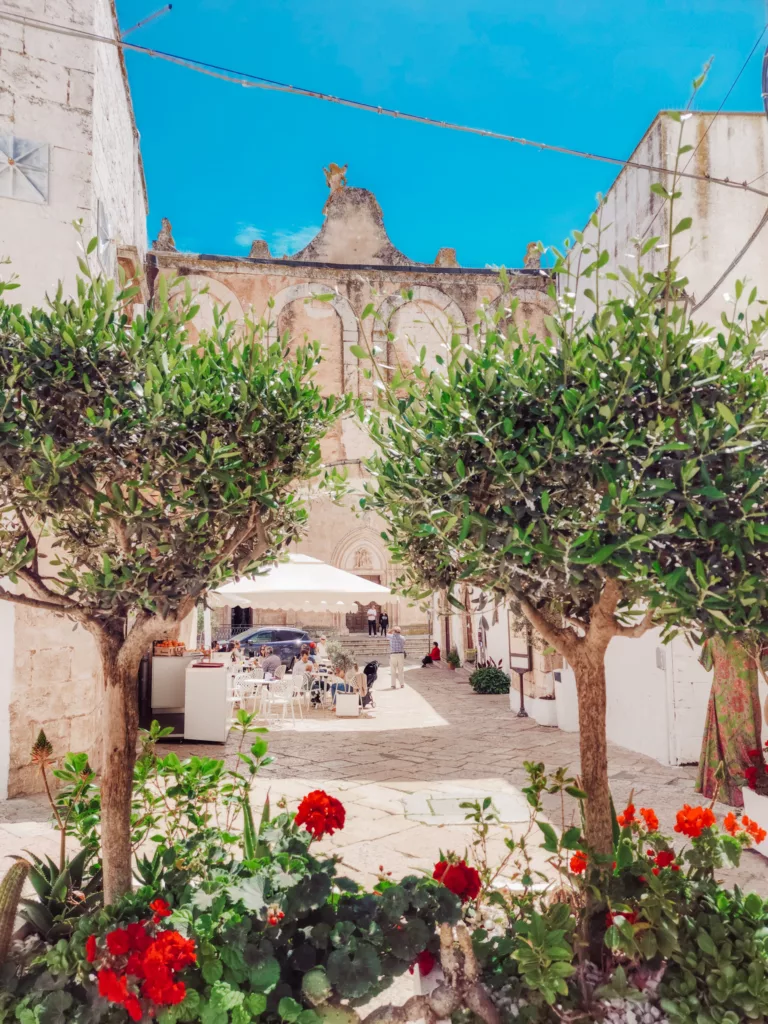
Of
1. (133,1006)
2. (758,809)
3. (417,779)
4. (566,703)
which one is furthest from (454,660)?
(133,1006)

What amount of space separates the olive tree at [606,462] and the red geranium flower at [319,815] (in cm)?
116

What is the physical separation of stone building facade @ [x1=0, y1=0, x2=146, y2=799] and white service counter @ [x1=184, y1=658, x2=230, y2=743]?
1.90 meters

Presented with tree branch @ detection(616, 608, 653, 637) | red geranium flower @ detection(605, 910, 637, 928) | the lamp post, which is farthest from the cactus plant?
the lamp post

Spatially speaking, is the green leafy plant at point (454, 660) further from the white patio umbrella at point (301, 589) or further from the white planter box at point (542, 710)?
the white patio umbrella at point (301, 589)

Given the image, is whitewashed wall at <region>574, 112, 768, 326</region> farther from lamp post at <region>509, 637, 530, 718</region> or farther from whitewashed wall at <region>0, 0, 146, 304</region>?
lamp post at <region>509, 637, 530, 718</region>

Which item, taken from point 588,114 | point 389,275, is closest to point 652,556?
point 588,114

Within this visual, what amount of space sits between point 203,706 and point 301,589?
2242 millimetres

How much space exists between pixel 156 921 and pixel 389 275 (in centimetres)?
1423

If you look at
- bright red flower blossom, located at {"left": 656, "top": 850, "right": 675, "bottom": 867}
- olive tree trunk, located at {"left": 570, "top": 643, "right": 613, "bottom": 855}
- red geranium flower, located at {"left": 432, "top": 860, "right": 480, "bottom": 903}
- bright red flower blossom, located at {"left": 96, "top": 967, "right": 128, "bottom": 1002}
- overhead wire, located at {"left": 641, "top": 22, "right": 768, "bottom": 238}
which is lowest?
bright red flower blossom, located at {"left": 96, "top": 967, "right": 128, "bottom": 1002}

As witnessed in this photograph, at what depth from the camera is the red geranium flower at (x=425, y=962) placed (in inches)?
113

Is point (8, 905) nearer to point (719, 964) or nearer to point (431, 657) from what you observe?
point (719, 964)

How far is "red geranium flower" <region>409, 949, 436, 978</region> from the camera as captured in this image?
288 cm

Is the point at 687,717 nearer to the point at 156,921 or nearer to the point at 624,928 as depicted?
the point at 624,928

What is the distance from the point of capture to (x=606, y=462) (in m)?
2.57
